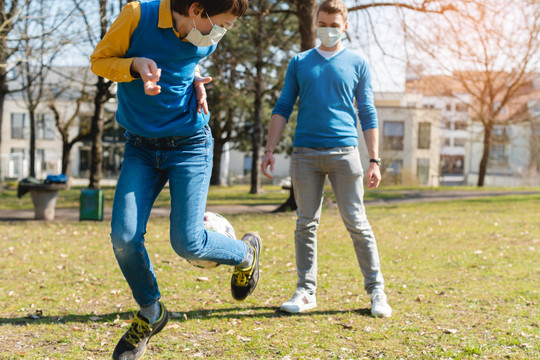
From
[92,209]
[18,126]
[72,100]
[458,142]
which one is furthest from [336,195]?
[458,142]

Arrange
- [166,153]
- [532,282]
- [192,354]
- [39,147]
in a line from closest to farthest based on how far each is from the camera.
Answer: [166,153] < [192,354] < [532,282] < [39,147]

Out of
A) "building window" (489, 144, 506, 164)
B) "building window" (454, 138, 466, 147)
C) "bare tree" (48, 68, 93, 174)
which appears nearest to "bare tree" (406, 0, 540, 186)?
"bare tree" (48, 68, 93, 174)

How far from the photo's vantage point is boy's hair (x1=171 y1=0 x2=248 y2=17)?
2.82 m

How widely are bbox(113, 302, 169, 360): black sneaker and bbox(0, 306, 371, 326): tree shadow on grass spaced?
3.31ft

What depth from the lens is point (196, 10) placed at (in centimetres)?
286

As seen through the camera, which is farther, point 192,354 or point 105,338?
point 105,338

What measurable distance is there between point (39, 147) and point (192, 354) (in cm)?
5677

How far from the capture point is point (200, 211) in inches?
127

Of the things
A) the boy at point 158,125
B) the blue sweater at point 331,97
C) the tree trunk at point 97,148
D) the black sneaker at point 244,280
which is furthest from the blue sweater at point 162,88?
the tree trunk at point 97,148

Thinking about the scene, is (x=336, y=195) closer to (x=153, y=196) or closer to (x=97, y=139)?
(x=153, y=196)

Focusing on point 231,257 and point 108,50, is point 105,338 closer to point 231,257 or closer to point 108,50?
point 231,257

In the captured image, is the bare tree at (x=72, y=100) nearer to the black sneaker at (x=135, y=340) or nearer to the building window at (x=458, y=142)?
the black sneaker at (x=135, y=340)

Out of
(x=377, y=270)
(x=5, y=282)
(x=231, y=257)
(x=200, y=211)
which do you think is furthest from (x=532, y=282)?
(x=5, y=282)

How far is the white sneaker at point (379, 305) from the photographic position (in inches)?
167
